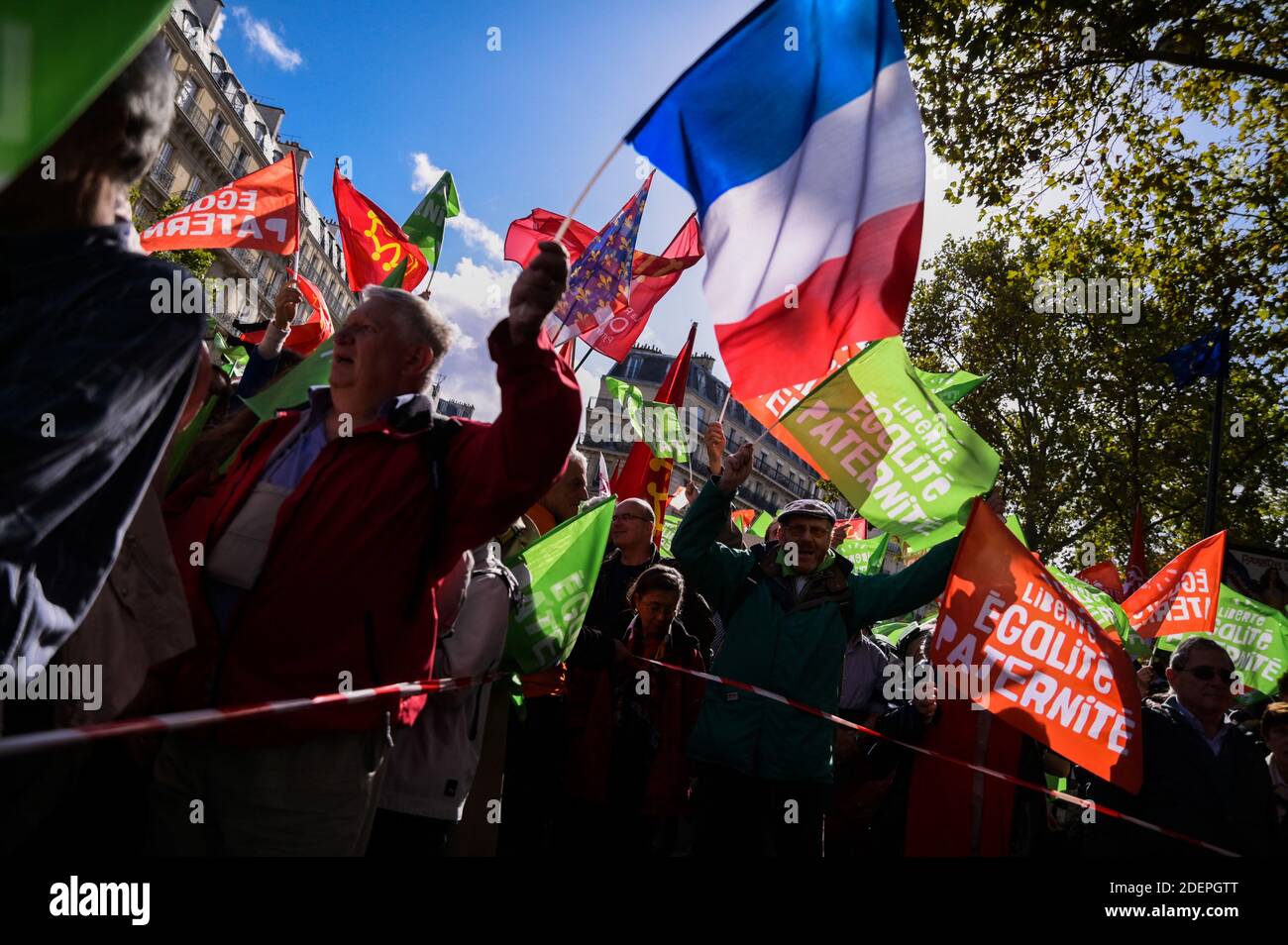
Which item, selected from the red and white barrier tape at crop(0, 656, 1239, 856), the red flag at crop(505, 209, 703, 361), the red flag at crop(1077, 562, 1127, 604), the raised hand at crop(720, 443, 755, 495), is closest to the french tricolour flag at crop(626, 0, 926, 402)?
the raised hand at crop(720, 443, 755, 495)

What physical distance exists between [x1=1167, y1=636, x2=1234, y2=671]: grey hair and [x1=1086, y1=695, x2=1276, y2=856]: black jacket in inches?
14.2

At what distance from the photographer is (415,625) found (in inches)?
90.0

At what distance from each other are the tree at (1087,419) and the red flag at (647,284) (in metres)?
14.8

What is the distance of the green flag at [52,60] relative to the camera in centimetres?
93

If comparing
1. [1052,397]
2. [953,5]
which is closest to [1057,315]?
[1052,397]

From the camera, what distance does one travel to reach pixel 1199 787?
432 centimetres

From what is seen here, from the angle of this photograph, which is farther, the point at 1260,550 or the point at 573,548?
the point at 1260,550

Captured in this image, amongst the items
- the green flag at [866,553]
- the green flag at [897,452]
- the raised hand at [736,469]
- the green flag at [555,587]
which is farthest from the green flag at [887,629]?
the green flag at [555,587]

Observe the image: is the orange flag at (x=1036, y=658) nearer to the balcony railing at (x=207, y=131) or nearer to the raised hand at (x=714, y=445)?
the raised hand at (x=714, y=445)

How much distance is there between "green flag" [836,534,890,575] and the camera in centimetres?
795

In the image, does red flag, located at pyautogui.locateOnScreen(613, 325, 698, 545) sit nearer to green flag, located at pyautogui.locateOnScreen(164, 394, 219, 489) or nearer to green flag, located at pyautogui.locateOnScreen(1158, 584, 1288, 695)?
green flag, located at pyautogui.locateOnScreen(164, 394, 219, 489)

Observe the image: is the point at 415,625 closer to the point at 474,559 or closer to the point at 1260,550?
the point at 474,559

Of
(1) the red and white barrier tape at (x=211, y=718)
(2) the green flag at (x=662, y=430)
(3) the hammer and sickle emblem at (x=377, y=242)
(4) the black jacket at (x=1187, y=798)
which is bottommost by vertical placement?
(4) the black jacket at (x=1187, y=798)
